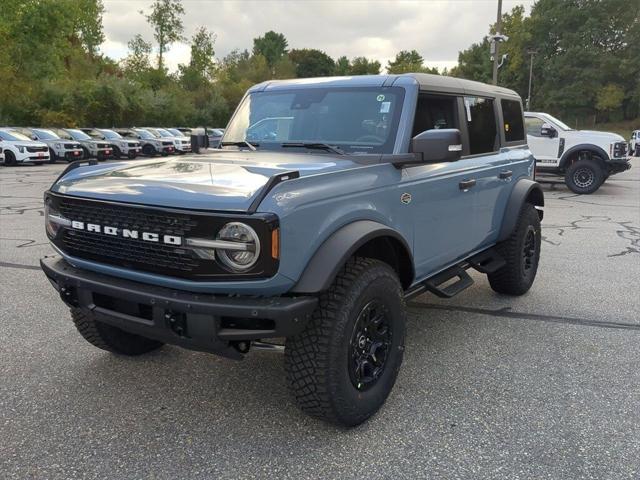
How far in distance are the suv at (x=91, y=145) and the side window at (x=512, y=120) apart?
22261 mm

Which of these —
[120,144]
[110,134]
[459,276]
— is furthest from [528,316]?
[110,134]

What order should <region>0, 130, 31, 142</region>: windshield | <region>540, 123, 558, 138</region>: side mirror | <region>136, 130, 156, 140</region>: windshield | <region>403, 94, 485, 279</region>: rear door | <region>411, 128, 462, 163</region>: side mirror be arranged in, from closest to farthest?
<region>411, 128, 462, 163</region>: side mirror < <region>403, 94, 485, 279</region>: rear door < <region>540, 123, 558, 138</region>: side mirror < <region>0, 130, 31, 142</region>: windshield < <region>136, 130, 156, 140</region>: windshield

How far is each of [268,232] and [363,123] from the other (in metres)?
1.56

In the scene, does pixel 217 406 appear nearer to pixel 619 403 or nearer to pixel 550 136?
pixel 619 403

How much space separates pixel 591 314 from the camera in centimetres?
495

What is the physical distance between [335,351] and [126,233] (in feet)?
3.91

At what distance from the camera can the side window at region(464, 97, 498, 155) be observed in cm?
449

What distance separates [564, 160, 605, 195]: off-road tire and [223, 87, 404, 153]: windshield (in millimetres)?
11924

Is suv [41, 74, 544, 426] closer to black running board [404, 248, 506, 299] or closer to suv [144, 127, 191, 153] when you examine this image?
black running board [404, 248, 506, 299]

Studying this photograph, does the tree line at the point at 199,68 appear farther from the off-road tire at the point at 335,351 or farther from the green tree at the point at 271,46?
the off-road tire at the point at 335,351

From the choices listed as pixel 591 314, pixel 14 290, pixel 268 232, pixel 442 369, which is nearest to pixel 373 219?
pixel 268 232

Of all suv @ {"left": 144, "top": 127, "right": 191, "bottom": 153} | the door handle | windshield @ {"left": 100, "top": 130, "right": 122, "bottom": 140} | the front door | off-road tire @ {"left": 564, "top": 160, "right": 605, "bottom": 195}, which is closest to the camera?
the door handle

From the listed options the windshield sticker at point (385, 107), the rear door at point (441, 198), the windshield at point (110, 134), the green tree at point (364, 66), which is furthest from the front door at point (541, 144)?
the green tree at point (364, 66)

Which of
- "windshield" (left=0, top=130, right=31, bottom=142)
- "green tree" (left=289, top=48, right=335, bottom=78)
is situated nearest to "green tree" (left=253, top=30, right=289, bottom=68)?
"green tree" (left=289, top=48, right=335, bottom=78)
